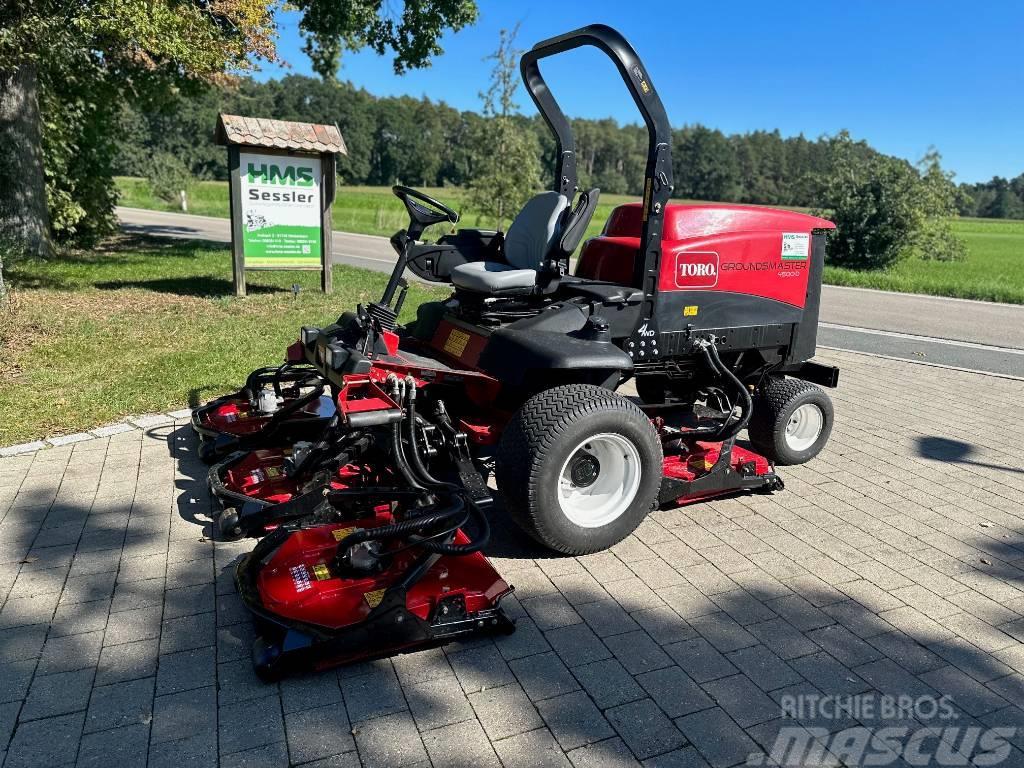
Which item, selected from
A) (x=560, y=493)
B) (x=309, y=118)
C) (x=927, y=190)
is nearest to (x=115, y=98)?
(x=560, y=493)

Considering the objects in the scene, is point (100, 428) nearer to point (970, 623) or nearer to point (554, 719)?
point (554, 719)

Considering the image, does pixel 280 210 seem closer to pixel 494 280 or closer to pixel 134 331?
pixel 134 331

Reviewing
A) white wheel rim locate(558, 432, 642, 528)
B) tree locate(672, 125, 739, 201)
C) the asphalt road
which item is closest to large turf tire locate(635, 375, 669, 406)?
white wheel rim locate(558, 432, 642, 528)

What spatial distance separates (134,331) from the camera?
7840 mm

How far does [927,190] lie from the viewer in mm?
20234

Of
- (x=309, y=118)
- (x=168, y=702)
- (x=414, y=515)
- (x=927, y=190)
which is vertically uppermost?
(x=309, y=118)

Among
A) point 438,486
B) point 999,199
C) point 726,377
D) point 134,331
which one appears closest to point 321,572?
point 438,486

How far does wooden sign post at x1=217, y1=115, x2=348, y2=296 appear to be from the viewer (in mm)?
9625

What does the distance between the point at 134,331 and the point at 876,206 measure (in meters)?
18.7

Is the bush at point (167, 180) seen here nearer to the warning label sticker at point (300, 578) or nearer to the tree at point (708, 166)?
the warning label sticker at point (300, 578)

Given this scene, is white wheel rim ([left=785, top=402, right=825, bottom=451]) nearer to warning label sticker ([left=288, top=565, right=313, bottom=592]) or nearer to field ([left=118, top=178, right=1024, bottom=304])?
warning label sticker ([left=288, top=565, right=313, bottom=592])

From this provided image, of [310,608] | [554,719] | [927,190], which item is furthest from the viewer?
[927,190]

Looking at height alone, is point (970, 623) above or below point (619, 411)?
below

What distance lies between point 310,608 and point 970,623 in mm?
2674
